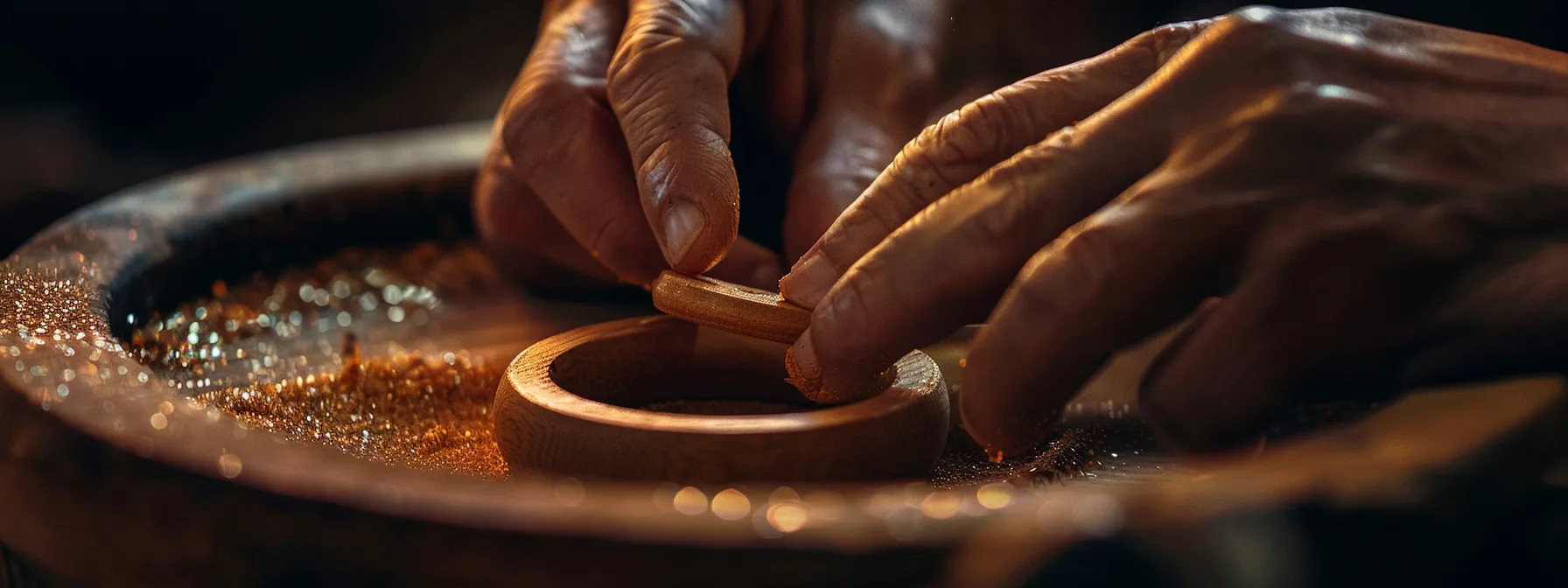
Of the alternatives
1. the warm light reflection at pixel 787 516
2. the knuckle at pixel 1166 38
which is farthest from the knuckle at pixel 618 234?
the warm light reflection at pixel 787 516

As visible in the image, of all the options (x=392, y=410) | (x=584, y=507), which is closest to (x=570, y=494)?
(x=584, y=507)

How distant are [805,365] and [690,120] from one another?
0.28 m

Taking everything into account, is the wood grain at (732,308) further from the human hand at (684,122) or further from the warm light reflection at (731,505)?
the warm light reflection at (731,505)

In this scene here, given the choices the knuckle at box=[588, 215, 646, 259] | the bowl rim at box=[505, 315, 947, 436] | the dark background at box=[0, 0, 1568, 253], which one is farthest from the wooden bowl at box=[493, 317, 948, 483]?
the dark background at box=[0, 0, 1568, 253]

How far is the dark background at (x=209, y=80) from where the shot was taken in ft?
7.75

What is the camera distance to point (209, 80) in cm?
260

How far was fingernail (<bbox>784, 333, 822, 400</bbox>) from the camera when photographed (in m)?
0.76

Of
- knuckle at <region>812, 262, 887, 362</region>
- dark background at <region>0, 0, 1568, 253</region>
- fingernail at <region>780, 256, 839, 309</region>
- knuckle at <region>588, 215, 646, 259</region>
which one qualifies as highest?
knuckle at <region>812, 262, 887, 362</region>

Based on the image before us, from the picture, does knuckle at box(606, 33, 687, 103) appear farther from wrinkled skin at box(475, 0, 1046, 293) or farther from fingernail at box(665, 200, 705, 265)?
fingernail at box(665, 200, 705, 265)

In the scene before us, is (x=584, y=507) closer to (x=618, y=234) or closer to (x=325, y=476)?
(x=325, y=476)

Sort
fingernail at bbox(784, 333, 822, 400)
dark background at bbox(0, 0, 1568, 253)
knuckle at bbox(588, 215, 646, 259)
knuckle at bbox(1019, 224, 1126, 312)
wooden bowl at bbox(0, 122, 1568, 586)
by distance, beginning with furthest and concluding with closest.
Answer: dark background at bbox(0, 0, 1568, 253) → knuckle at bbox(588, 215, 646, 259) → fingernail at bbox(784, 333, 822, 400) → knuckle at bbox(1019, 224, 1126, 312) → wooden bowl at bbox(0, 122, 1568, 586)

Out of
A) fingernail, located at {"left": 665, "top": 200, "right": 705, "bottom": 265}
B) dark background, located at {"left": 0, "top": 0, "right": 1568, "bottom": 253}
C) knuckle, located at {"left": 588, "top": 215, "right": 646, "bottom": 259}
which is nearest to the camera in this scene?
fingernail, located at {"left": 665, "top": 200, "right": 705, "bottom": 265}

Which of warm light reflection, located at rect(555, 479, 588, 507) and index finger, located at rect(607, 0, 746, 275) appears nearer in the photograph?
warm light reflection, located at rect(555, 479, 588, 507)

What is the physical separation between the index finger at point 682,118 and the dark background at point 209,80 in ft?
4.67
